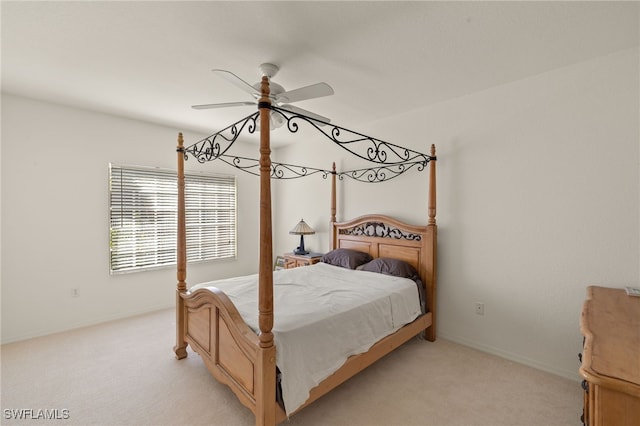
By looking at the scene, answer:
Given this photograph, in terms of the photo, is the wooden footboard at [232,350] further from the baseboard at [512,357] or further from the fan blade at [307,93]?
the baseboard at [512,357]

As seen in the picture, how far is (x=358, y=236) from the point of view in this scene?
3.79 meters

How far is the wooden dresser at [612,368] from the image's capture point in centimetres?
96

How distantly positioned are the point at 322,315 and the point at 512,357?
6.65ft

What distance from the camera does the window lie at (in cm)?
365

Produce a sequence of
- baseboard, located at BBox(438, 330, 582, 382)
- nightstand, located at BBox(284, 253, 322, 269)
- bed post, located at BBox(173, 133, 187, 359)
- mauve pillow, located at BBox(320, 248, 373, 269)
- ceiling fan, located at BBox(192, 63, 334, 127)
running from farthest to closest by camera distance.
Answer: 1. nightstand, located at BBox(284, 253, 322, 269)
2. mauve pillow, located at BBox(320, 248, 373, 269)
3. bed post, located at BBox(173, 133, 187, 359)
4. baseboard, located at BBox(438, 330, 582, 382)
5. ceiling fan, located at BBox(192, 63, 334, 127)

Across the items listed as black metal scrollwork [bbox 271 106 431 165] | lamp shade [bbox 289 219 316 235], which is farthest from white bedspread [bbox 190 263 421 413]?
black metal scrollwork [bbox 271 106 431 165]

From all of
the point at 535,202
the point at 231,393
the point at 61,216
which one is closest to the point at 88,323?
the point at 61,216

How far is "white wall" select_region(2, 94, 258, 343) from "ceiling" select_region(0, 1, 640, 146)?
0.47m

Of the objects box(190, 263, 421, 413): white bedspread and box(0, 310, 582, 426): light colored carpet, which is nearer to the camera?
box(190, 263, 421, 413): white bedspread

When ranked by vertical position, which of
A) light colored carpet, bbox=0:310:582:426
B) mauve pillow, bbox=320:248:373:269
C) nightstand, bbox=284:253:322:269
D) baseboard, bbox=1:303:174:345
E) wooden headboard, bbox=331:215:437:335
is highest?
wooden headboard, bbox=331:215:437:335

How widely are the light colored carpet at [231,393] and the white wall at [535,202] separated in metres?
0.37

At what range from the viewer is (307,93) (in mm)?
2008

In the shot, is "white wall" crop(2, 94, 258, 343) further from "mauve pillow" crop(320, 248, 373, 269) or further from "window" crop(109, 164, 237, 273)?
"mauve pillow" crop(320, 248, 373, 269)

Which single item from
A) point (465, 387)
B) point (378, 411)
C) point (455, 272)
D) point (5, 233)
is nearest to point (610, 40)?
point (455, 272)
